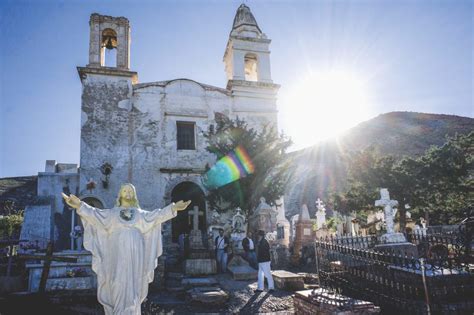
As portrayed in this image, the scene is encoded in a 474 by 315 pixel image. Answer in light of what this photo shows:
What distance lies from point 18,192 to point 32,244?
640 inches

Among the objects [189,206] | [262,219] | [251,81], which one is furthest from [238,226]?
[251,81]

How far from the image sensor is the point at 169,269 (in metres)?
11.8

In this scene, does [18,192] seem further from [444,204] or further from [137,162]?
[444,204]

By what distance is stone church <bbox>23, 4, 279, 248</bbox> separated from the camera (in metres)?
15.3

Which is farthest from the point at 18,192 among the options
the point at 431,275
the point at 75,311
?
the point at 431,275

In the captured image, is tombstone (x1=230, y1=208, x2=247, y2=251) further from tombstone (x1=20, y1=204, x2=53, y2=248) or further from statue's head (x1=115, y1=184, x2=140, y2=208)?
statue's head (x1=115, y1=184, x2=140, y2=208)

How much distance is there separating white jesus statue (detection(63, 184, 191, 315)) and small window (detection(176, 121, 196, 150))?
12522 mm

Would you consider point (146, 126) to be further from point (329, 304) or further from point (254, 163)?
point (329, 304)

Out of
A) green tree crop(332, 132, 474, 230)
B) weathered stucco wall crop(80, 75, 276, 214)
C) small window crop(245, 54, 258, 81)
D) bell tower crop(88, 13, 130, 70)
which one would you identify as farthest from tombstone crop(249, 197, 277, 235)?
bell tower crop(88, 13, 130, 70)

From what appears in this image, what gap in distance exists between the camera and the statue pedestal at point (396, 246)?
932 cm

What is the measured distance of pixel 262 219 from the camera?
45.2 ft

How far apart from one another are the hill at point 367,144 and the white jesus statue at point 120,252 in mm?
39277

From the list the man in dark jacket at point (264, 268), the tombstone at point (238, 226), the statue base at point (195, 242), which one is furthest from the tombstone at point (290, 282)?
the tombstone at point (238, 226)

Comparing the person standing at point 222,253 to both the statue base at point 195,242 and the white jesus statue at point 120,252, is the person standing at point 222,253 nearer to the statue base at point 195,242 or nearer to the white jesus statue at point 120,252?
the statue base at point 195,242
